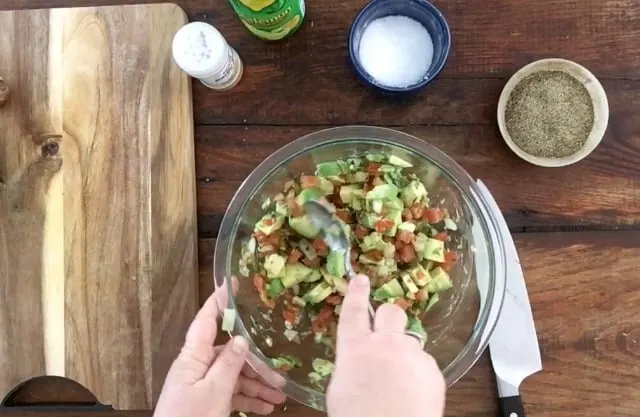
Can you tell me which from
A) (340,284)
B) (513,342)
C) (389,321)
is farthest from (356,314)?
(513,342)

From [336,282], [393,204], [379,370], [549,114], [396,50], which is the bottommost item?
[379,370]

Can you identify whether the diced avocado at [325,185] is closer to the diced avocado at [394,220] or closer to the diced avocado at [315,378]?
the diced avocado at [394,220]

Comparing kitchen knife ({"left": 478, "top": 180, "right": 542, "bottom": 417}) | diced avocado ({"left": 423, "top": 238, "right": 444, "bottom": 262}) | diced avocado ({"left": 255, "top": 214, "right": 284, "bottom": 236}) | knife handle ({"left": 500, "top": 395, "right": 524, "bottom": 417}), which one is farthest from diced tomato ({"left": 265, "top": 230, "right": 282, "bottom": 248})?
knife handle ({"left": 500, "top": 395, "right": 524, "bottom": 417})

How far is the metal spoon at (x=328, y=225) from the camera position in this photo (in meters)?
0.96

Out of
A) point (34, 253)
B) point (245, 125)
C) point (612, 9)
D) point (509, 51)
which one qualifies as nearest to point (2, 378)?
point (34, 253)

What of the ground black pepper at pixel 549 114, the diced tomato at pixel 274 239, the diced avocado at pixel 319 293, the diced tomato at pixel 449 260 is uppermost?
the ground black pepper at pixel 549 114

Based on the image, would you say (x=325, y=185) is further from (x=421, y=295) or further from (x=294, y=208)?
(x=421, y=295)

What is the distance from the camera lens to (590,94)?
1.07m

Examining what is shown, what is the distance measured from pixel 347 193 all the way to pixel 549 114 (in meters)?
0.35

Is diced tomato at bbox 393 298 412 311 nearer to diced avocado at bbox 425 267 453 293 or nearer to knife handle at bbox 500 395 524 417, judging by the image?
diced avocado at bbox 425 267 453 293

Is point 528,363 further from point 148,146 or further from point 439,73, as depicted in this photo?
point 148,146

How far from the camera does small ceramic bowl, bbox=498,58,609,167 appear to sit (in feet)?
3.45

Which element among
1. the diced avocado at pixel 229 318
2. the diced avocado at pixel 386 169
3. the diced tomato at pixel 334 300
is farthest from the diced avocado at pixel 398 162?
the diced avocado at pixel 229 318

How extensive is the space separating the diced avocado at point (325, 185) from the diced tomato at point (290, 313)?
0.57 ft
